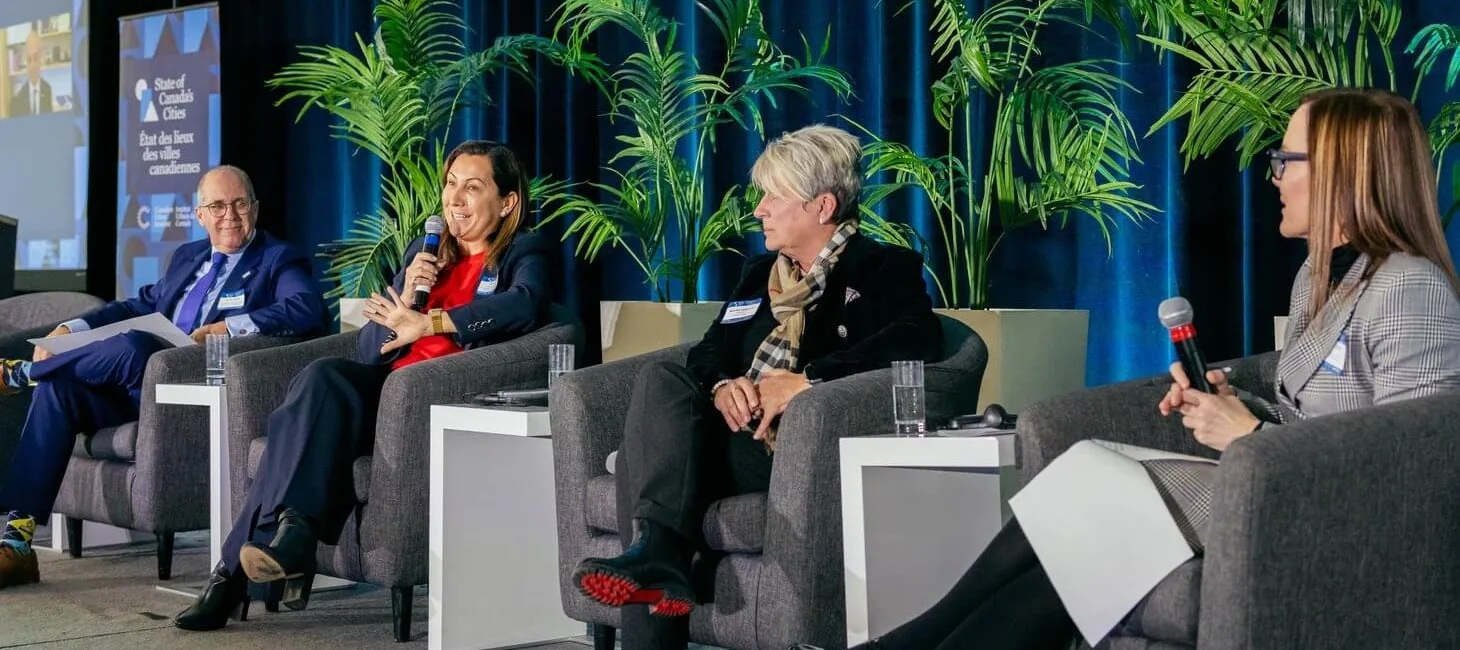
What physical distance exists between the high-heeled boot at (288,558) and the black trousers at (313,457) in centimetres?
4

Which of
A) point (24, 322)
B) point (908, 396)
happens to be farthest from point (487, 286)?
point (24, 322)

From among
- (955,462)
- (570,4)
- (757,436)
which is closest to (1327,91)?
(955,462)

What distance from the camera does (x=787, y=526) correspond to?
8.54ft

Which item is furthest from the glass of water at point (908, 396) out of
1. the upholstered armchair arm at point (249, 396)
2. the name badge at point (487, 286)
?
the upholstered armchair arm at point (249, 396)

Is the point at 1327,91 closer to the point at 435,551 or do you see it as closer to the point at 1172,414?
the point at 1172,414

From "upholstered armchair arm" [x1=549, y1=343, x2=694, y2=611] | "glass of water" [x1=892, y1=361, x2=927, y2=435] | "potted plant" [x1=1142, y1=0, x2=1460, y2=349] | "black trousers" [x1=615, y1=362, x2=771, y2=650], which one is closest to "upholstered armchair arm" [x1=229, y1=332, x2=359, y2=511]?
"upholstered armchair arm" [x1=549, y1=343, x2=694, y2=611]

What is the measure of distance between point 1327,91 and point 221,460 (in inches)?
104

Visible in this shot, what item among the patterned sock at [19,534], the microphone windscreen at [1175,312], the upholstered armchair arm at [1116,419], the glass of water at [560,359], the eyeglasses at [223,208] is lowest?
the patterned sock at [19,534]

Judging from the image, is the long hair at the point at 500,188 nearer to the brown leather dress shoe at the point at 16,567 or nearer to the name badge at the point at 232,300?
the name badge at the point at 232,300

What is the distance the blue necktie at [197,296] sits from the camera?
4586mm

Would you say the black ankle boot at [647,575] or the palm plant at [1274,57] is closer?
the black ankle boot at [647,575]

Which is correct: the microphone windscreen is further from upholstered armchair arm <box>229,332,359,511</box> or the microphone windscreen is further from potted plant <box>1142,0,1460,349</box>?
upholstered armchair arm <box>229,332,359,511</box>

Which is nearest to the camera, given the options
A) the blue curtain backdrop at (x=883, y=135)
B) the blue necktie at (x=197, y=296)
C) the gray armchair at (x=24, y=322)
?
the blue curtain backdrop at (x=883, y=135)

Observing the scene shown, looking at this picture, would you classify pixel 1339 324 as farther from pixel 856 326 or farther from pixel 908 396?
pixel 856 326
